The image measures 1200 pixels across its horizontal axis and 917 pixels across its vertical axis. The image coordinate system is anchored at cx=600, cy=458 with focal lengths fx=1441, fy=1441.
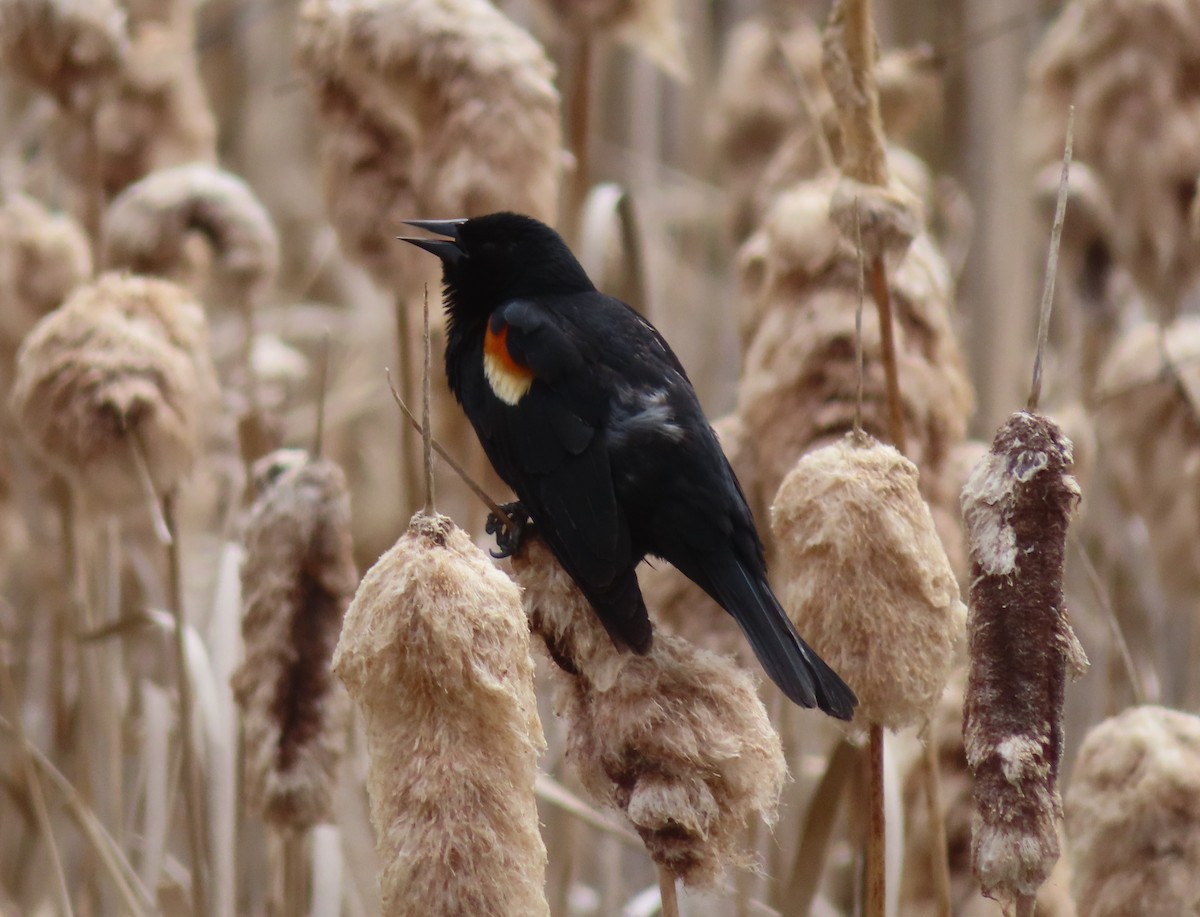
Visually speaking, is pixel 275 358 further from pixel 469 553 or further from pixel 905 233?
pixel 469 553

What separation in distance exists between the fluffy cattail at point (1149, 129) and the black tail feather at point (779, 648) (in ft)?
2.96

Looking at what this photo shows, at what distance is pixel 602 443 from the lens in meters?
1.70

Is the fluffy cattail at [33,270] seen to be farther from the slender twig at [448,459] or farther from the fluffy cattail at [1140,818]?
the fluffy cattail at [1140,818]

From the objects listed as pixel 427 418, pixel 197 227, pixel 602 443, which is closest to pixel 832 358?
pixel 602 443

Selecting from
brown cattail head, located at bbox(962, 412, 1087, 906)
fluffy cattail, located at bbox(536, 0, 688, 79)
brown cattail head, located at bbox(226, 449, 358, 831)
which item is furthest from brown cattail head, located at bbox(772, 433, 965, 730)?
fluffy cattail, located at bbox(536, 0, 688, 79)

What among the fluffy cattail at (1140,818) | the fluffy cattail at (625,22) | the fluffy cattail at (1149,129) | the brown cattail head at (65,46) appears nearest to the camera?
the fluffy cattail at (1140,818)

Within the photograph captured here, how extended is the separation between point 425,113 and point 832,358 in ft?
2.02

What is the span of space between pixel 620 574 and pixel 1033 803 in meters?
0.51

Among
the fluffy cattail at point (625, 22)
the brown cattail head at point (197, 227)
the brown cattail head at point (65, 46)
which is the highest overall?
the fluffy cattail at point (625, 22)

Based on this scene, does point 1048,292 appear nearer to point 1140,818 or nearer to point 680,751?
point 680,751

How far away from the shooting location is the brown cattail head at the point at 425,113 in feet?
5.98

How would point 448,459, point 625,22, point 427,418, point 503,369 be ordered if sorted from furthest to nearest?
point 625,22 → point 503,369 → point 448,459 → point 427,418

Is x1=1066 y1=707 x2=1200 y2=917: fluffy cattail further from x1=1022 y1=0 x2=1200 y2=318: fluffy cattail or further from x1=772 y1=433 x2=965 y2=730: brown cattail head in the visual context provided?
x1=1022 y1=0 x2=1200 y2=318: fluffy cattail

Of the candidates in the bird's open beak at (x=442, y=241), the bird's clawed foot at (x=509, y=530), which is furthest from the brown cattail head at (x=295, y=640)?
the bird's open beak at (x=442, y=241)
